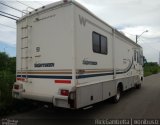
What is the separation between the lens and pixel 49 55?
687 cm

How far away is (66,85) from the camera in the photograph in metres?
6.36

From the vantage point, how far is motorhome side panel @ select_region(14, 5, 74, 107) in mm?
6391

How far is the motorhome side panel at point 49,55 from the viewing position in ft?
21.0

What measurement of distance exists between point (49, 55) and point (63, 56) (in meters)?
0.59

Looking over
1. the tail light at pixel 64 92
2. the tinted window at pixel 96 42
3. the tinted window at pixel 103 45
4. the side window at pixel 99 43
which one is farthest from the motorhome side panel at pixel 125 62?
the tail light at pixel 64 92

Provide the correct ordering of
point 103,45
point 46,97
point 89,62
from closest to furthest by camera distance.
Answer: point 46,97 → point 89,62 → point 103,45

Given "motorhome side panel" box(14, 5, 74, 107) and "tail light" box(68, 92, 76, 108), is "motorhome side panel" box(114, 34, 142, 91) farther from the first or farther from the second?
"tail light" box(68, 92, 76, 108)

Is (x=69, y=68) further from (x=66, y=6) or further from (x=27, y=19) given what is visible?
(x=27, y=19)

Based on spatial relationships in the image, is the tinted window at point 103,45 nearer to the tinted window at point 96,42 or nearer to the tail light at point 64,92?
the tinted window at point 96,42

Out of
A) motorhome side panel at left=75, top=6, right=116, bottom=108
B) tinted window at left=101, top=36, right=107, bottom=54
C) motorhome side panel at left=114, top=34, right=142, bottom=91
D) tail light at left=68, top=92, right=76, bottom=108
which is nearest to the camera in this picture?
tail light at left=68, top=92, right=76, bottom=108

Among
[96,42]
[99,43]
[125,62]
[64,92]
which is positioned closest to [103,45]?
[99,43]

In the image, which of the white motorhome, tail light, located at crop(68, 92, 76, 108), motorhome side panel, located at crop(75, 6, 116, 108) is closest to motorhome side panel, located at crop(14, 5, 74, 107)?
the white motorhome

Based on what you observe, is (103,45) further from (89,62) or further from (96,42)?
(89,62)

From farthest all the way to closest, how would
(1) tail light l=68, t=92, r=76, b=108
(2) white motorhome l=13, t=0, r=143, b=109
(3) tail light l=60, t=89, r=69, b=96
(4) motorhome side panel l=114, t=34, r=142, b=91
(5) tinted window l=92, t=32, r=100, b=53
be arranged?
1. (4) motorhome side panel l=114, t=34, r=142, b=91
2. (5) tinted window l=92, t=32, r=100, b=53
3. (2) white motorhome l=13, t=0, r=143, b=109
4. (3) tail light l=60, t=89, r=69, b=96
5. (1) tail light l=68, t=92, r=76, b=108
